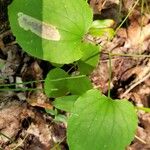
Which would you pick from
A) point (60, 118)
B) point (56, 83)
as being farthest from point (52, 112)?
point (56, 83)

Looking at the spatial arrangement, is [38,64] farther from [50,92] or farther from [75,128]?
[75,128]

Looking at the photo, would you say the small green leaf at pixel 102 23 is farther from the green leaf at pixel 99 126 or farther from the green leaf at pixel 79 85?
the green leaf at pixel 99 126

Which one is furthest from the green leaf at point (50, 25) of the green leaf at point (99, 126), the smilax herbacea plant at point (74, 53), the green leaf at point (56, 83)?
the green leaf at point (99, 126)

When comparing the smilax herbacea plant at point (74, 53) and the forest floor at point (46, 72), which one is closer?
the smilax herbacea plant at point (74, 53)

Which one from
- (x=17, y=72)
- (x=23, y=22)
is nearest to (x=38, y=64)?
(x=17, y=72)

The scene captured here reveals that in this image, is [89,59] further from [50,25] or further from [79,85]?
[50,25]

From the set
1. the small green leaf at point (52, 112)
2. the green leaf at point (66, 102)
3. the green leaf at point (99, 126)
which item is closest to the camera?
the green leaf at point (99, 126)
